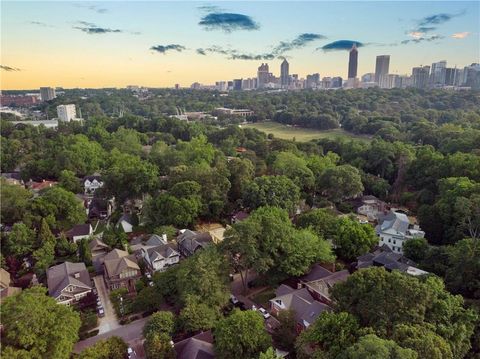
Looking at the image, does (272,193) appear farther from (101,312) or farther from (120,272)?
(101,312)

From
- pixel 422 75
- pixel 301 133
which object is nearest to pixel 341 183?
pixel 301 133

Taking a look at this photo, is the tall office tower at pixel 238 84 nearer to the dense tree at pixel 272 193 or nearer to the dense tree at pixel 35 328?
the dense tree at pixel 272 193

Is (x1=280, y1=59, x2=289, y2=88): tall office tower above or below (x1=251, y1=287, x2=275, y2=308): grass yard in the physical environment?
above

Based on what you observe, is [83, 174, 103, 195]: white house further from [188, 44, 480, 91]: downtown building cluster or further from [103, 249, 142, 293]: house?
[188, 44, 480, 91]: downtown building cluster

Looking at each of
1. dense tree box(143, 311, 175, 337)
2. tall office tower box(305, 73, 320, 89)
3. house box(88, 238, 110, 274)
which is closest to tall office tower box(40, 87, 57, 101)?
tall office tower box(305, 73, 320, 89)

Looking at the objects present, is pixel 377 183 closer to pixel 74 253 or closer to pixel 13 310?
pixel 74 253

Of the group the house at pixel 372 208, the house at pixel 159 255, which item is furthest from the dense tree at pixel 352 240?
the house at pixel 159 255

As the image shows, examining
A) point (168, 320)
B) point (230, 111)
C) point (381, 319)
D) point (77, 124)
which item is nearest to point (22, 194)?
point (168, 320)
